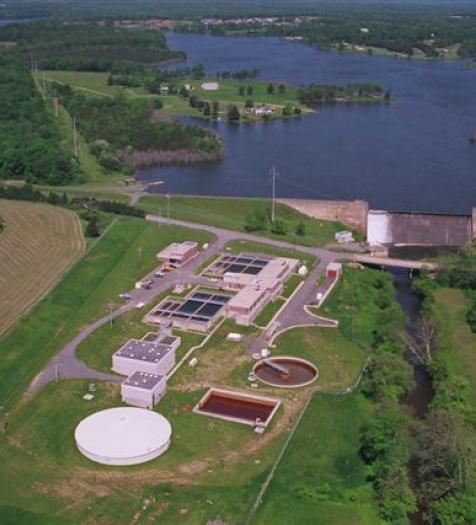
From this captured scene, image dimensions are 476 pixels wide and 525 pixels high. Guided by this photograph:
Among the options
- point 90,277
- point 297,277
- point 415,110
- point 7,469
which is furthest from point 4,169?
point 415,110

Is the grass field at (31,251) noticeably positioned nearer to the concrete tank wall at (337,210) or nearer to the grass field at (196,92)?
the concrete tank wall at (337,210)

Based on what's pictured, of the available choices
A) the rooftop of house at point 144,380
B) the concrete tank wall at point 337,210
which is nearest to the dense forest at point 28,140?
the concrete tank wall at point 337,210

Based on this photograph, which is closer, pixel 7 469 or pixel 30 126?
pixel 7 469

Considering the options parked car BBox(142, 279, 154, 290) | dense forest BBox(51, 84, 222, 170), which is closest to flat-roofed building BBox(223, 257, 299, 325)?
parked car BBox(142, 279, 154, 290)

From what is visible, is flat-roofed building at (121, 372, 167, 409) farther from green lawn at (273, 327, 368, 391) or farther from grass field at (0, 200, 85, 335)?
grass field at (0, 200, 85, 335)

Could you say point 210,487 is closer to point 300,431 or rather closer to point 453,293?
point 300,431
